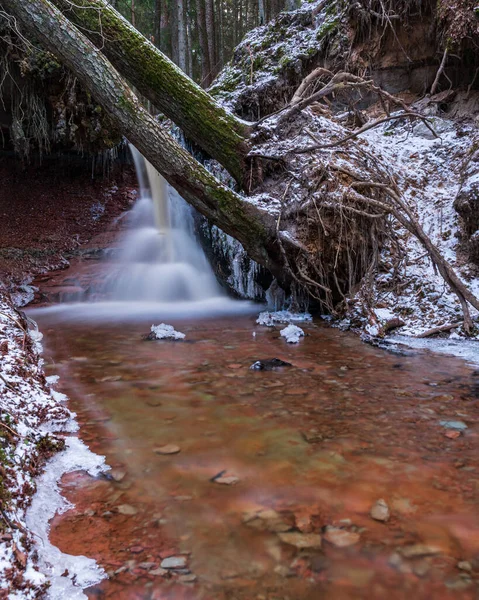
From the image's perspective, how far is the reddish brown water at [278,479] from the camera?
1458 mm

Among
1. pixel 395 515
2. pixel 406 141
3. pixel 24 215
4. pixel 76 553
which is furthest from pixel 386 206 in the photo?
pixel 24 215

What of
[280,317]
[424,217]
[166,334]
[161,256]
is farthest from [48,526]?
[161,256]

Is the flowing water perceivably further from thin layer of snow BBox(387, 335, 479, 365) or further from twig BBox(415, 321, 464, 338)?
twig BBox(415, 321, 464, 338)

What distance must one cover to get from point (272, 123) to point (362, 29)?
13.1 feet

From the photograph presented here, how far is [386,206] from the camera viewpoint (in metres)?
4.96

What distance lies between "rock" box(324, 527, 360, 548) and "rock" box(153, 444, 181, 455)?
0.92 meters

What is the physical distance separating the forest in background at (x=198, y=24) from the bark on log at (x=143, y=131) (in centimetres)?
887

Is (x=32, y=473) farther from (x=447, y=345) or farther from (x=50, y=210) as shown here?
(x=50, y=210)

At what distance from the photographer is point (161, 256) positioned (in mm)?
8742

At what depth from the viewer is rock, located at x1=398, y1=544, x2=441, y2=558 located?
1546 mm

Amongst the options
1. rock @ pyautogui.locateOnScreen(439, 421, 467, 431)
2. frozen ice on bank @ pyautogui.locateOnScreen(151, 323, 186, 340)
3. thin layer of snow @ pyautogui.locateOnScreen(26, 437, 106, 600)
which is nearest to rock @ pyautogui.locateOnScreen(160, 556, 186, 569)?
thin layer of snow @ pyautogui.locateOnScreen(26, 437, 106, 600)

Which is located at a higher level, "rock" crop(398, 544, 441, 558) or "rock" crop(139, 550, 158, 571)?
"rock" crop(139, 550, 158, 571)

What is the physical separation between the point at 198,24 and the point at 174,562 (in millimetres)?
21196

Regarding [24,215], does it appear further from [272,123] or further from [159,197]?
[272,123]
